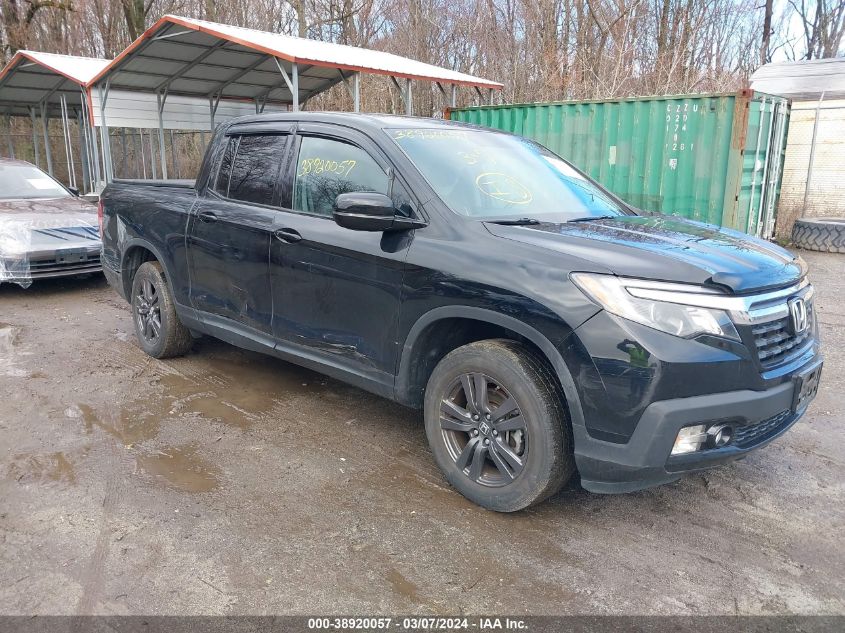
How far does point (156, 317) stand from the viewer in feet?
17.9

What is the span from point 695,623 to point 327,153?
3063 mm

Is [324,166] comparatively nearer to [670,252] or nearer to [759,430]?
[670,252]

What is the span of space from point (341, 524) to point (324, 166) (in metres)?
2.09

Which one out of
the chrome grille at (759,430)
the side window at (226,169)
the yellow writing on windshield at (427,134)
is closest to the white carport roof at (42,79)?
the side window at (226,169)

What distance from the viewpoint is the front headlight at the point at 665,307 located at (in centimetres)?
267

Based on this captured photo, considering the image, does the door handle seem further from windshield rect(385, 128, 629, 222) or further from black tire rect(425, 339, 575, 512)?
black tire rect(425, 339, 575, 512)

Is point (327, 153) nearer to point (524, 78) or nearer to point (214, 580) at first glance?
point (214, 580)

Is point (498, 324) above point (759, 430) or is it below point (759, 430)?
above

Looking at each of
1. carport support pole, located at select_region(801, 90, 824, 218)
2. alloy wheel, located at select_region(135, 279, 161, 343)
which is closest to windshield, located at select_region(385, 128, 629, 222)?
alloy wheel, located at select_region(135, 279, 161, 343)

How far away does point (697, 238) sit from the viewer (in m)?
3.27

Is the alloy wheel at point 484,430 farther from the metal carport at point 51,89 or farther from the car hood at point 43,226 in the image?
the metal carport at point 51,89

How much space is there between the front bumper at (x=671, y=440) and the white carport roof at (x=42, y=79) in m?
14.0

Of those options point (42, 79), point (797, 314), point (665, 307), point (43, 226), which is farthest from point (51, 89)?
point (797, 314)

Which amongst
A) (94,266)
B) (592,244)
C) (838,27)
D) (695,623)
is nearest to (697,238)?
(592,244)
